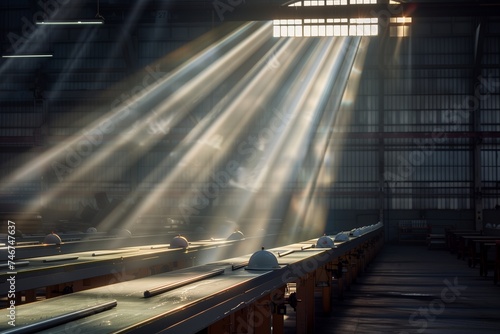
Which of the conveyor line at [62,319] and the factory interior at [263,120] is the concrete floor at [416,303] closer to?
the conveyor line at [62,319]

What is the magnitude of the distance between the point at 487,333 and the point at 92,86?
98.4 feet

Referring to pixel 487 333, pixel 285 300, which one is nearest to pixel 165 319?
pixel 285 300

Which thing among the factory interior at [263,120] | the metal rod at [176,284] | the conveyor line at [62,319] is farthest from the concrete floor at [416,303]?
the factory interior at [263,120]

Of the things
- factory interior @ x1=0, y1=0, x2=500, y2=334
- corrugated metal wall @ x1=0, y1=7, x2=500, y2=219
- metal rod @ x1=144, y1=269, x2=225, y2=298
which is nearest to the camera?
metal rod @ x1=144, y1=269, x2=225, y2=298

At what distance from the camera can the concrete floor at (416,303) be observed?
10969mm

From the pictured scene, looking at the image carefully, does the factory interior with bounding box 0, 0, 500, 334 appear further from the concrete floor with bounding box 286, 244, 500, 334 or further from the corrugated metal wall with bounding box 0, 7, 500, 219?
the concrete floor with bounding box 286, 244, 500, 334

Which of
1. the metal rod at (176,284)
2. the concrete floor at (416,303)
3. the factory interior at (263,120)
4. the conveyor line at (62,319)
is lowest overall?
the concrete floor at (416,303)

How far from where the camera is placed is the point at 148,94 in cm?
3669

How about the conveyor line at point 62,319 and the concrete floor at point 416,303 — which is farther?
the concrete floor at point 416,303

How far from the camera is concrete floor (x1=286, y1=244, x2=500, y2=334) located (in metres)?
11.0

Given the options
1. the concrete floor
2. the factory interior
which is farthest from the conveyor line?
the factory interior

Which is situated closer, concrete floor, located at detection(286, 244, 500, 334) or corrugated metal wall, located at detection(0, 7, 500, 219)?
concrete floor, located at detection(286, 244, 500, 334)

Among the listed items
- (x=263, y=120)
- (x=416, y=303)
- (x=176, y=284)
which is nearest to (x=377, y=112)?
(x=263, y=120)

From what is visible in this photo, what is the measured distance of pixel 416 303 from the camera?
1370 cm
